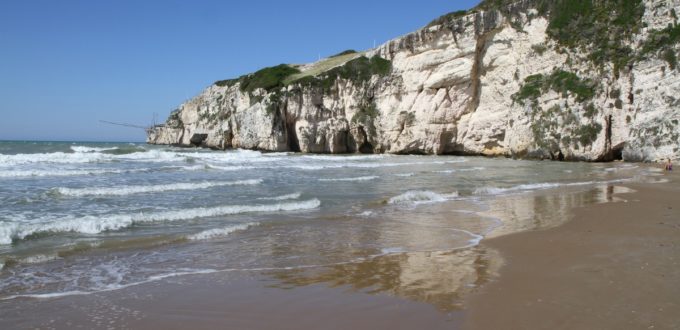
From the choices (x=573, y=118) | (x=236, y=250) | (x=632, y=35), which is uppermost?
(x=632, y=35)

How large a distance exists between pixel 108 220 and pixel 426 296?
24.2ft

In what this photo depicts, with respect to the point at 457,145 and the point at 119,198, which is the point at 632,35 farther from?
the point at 119,198

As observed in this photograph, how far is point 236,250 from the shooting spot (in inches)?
303

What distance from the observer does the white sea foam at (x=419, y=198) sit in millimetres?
13758

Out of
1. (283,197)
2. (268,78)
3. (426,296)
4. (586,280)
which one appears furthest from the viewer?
(268,78)

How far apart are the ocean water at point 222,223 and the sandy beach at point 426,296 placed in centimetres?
57

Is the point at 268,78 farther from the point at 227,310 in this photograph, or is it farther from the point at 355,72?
the point at 227,310

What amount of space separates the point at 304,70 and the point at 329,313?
59.0m

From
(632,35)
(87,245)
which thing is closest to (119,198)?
(87,245)

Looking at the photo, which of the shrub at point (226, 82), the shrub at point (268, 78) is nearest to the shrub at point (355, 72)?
the shrub at point (268, 78)

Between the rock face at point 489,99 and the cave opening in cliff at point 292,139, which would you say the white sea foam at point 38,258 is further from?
the cave opening in cliff at point 292,139

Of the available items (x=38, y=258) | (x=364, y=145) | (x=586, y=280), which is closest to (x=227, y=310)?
→ (x=586, y=280)

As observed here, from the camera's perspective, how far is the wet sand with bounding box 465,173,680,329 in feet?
13.5

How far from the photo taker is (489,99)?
1486 inches
